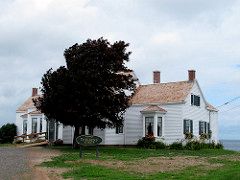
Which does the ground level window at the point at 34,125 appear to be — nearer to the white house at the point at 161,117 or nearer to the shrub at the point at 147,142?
the white house at the point at 161,117

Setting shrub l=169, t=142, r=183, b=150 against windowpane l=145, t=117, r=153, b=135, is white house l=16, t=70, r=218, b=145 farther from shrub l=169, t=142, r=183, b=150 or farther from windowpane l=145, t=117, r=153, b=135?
shrub l=169, t=142, r=183, b=150

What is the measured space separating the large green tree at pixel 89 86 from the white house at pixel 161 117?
6.30m

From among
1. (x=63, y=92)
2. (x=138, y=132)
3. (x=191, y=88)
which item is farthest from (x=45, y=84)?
(x=191, y=88)

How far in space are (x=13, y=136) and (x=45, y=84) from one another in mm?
20474

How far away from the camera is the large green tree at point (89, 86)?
3419 cm

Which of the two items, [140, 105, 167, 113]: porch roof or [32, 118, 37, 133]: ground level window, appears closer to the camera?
[140, 105, 167, 113]: porch roof

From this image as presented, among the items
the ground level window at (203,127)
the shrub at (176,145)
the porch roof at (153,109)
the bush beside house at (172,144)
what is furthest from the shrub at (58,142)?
the ground level window at (203,127)

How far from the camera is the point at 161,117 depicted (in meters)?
44.3

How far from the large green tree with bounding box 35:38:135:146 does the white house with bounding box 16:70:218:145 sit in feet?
20.7

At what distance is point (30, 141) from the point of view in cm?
4853

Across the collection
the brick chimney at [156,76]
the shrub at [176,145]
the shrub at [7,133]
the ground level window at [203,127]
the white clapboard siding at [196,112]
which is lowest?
the shrub at [176,145]

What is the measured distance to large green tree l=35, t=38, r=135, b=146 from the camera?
3419cm

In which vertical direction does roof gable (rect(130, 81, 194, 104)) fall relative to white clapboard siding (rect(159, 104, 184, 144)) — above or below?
above

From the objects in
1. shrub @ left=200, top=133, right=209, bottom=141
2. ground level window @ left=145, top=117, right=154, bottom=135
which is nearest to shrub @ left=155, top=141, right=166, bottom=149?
ground level window @ left=145, top=117, right=154, bottom=135
